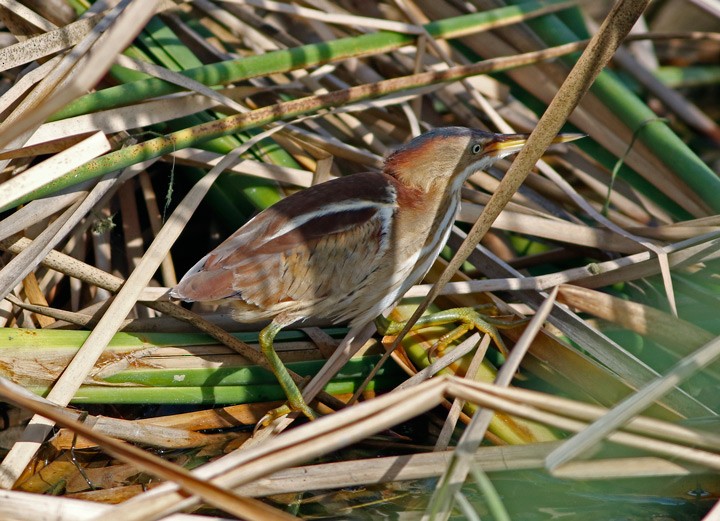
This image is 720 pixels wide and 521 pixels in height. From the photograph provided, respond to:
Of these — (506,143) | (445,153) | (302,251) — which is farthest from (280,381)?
(506,143)

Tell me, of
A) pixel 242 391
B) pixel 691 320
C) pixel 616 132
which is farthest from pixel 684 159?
pixel 242 391

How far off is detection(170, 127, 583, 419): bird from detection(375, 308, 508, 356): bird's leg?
0.12 meters

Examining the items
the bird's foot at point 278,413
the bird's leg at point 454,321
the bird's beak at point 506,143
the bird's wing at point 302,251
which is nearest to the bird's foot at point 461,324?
the bird's leg at point 454,321

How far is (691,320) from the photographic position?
2732 millimetres

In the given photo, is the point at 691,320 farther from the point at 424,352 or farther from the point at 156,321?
the point at 156,321

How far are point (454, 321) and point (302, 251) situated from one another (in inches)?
23.6

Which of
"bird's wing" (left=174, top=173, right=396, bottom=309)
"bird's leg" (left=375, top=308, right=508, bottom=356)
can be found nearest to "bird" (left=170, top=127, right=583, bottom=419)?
"bird's wing" (left=174, top=173, right=396, bottom=309)

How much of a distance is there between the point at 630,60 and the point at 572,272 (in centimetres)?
155

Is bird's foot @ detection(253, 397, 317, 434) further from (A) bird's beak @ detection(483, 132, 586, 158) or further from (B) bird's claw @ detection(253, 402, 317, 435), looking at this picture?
(A) bird's beak @ detection(483, 132, 586, 158)

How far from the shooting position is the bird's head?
2.84 meters

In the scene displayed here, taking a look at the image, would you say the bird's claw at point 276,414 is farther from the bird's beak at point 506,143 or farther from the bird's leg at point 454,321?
the bird's beak at point 506,143

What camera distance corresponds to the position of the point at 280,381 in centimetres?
251

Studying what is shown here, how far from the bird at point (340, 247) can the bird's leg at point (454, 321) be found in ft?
0.40

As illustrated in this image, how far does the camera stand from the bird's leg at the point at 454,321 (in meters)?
2.71
